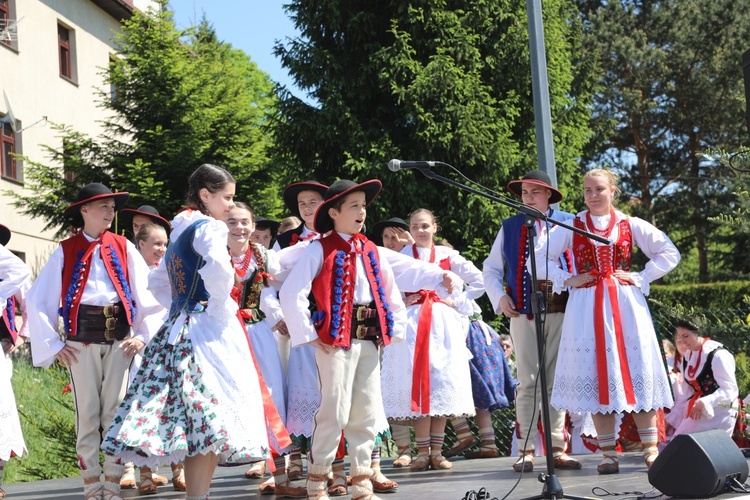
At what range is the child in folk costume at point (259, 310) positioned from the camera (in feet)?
22.0

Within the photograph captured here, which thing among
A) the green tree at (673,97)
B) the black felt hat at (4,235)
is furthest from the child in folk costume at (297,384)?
the green tree at (673,97)

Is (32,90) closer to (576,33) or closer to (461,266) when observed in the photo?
(576,33)

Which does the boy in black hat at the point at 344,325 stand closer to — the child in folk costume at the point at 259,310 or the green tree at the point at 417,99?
the child in folk costume at the point at 259,310

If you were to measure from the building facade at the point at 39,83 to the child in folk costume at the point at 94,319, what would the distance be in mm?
16527

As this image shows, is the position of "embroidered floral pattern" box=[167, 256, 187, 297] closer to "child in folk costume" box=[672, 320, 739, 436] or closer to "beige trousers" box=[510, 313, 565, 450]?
"beige trousers" box=[510, 313, 565, 450]

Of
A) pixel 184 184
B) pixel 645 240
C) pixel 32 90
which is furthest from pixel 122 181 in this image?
pixel 645 240

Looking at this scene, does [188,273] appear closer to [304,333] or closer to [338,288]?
[304,333]

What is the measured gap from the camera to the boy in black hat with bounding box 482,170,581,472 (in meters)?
7.54

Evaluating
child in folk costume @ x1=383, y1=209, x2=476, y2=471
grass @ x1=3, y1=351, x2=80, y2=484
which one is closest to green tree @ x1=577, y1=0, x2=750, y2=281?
grass @ x1=3, y1=351, x2=80, y2=484

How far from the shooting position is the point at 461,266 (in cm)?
865

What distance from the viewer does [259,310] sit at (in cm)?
708

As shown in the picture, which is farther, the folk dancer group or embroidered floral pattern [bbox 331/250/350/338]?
embroidered floral pattern [bbox 331/250/350/338]

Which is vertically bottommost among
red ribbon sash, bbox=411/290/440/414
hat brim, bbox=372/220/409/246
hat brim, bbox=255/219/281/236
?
red ribbon sash, bbox=411/290/440/414

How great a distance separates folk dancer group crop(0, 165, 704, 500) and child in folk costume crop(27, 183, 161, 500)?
1cm
